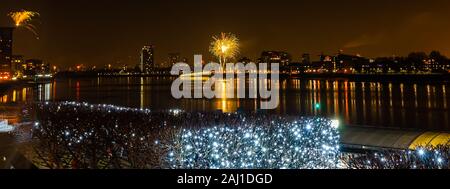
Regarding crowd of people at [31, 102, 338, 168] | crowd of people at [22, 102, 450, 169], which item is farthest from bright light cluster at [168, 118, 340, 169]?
crowd of people at [31, 102, 338, 168]

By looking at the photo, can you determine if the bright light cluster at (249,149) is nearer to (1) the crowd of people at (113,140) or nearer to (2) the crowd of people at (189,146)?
(2) the crowd of people at (189,146)

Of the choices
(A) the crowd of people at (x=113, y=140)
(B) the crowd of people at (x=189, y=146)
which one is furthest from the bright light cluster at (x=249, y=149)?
(A) the crowd of people at (x=113, y=140)

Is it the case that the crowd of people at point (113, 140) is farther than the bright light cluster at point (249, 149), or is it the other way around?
the crowd of people at point (113, 140)

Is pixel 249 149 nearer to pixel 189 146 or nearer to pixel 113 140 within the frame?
pixel 189 146

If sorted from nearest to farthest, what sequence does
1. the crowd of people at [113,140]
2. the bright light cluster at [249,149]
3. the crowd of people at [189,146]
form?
the crowd of people at [189,146], the bright light cluster at [249,149], the crowd of people at [113,140]

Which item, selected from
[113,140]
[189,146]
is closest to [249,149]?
[189,146]

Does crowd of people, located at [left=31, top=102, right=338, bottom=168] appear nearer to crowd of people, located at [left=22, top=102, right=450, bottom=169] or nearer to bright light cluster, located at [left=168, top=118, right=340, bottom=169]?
crowd of people, located at [left=22, top=102, right=450, bottom=169]

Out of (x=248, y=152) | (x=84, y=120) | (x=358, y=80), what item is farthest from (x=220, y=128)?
(x=358, y=80)

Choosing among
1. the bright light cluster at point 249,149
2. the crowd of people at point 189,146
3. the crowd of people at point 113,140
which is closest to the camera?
the crowd of people at point 189,146
